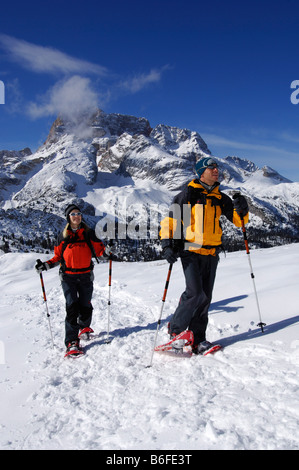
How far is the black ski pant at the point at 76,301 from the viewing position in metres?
6.64

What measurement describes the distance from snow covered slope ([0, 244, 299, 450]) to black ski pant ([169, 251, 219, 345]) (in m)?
0.57

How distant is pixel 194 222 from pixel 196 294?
48.9 inches

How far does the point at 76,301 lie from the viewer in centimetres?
700

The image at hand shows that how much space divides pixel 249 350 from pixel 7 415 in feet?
12.1

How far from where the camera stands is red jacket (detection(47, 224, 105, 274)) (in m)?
6.85

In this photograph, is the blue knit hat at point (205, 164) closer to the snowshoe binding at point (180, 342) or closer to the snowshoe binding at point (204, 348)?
the snowshoe binding at point (180, 342)

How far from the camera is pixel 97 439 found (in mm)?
3299

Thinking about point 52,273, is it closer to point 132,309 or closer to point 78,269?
point 132,309

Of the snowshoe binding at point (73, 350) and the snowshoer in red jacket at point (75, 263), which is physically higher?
the snowshoer in red jacket at point (75, 263)

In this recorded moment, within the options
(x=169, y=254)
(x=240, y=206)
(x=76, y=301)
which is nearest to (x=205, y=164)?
(x=240, y=206)

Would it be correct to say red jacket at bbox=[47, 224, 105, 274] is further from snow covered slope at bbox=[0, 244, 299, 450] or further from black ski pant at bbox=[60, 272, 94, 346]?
snow covered slope at bbox=[0, 244, 299, 450]

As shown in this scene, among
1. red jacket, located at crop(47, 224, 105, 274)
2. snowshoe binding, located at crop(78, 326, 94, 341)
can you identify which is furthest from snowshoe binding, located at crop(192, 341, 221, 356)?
red jacket, located at crop(47, 224, 105, 274)

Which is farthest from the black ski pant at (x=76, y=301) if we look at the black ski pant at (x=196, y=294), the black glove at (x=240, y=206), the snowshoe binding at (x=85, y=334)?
the black glove at (x=240, y=206)

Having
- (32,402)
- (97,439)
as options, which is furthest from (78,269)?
(97,439)
